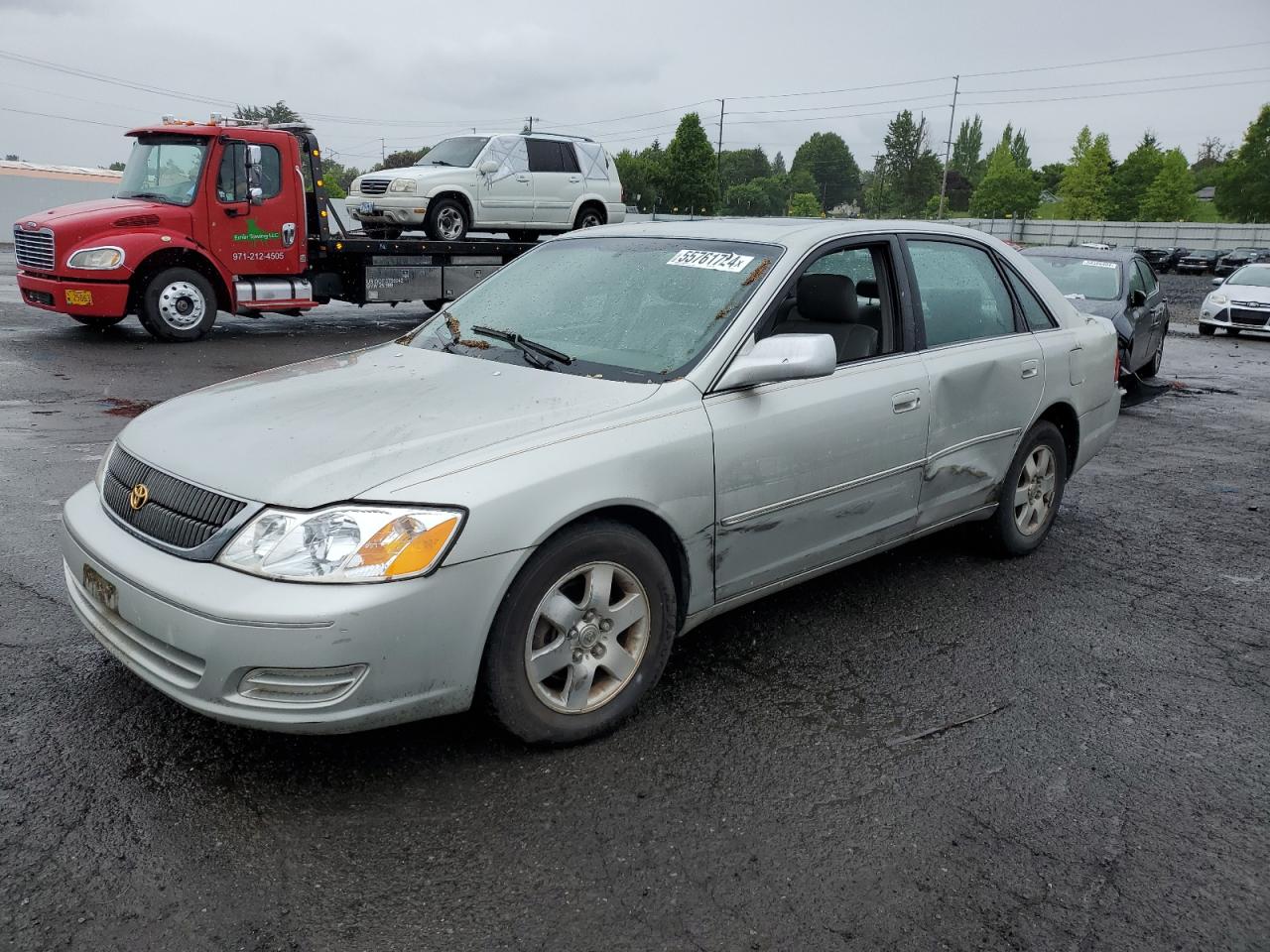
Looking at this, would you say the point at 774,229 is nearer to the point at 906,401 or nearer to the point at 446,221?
the point at 906,401

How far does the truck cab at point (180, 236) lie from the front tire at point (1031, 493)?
10624 mm

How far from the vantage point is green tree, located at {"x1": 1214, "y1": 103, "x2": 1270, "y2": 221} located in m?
75.1

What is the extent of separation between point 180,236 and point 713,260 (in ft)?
33.8

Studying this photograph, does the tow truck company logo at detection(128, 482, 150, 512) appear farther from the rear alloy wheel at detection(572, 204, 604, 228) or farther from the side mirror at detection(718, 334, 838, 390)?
the rear alloy wheel at detection(572, 204, 604, 228)

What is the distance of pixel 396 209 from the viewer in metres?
16.4

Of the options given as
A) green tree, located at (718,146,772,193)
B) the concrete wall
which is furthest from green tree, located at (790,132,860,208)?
the concrete wall

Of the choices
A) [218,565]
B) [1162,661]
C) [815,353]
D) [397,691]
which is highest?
[815,353]

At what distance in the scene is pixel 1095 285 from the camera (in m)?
12.0

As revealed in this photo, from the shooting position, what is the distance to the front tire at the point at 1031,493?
5062mm

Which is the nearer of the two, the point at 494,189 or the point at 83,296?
the point at 83,296

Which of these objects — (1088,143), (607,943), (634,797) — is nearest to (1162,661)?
(634,797)

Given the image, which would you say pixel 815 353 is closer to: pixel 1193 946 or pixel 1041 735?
pixel 1041 735

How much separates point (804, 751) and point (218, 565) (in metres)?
1.85

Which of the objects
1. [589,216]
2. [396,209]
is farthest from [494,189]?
[589,216]
